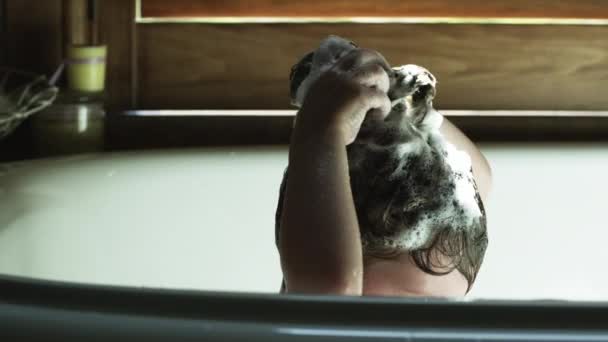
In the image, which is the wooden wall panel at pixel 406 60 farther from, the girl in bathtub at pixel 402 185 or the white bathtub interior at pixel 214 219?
the girl in bathtub at pixel 402 185

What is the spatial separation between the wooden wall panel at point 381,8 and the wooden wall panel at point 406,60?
0.03m

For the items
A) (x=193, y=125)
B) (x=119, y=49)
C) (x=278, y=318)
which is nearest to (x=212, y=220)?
(x=193, y=125)

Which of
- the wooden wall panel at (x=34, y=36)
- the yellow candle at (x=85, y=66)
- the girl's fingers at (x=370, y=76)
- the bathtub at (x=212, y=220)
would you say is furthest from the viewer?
the wooden wall panel at (x=34, y=36)

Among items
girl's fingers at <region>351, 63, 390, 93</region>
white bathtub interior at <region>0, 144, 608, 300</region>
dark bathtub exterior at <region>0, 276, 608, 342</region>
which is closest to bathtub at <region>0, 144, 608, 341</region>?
white bathtub interior at <region>0, 144, 608, 300</region>

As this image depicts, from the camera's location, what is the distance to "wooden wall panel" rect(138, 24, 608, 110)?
2.00 m

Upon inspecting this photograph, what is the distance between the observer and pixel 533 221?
6.29 feet

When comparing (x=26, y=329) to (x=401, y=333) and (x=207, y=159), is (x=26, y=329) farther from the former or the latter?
(x=207, y=159)

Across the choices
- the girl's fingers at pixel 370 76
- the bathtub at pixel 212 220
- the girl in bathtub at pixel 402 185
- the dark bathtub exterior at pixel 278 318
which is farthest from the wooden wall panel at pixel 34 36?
the dark bathtub exterior at pixel 278 318

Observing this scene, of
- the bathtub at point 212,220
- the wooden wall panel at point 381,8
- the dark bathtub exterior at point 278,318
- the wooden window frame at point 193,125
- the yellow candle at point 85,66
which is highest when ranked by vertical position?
the wooden wall panel at point 381,8

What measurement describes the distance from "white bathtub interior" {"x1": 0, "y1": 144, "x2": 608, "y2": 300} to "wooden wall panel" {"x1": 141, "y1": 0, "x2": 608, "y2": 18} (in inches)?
11.3

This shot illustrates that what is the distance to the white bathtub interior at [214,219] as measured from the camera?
161 cm

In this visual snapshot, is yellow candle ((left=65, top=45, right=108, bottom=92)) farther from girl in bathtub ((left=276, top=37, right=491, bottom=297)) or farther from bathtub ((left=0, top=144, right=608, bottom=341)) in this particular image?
girl in bathtub ((left=276, top=37, right=491, bottom=297))

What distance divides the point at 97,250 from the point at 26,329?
1026 millimetres

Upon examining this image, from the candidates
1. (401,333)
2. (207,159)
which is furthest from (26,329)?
(207,159)
